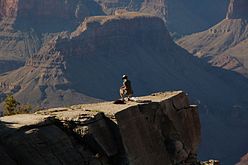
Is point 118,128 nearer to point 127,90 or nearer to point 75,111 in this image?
point 75,111

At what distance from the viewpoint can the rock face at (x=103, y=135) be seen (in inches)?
1026

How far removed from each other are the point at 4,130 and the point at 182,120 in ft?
39.1

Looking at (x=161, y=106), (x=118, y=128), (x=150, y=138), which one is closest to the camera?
(x=118, y=128)

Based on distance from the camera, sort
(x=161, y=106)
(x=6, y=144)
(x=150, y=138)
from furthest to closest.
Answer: (x=161, y=106) → (x=150, y=138) → (x=6, y=144)

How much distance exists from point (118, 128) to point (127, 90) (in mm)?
5890

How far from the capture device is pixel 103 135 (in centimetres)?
2902

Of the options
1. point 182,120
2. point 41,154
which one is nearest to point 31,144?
point 41,154

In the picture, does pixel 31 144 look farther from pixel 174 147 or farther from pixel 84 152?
pixel 174 147

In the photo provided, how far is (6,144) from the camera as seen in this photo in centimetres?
2555

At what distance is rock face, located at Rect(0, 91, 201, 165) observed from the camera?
85.5 feet

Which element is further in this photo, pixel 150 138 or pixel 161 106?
pixel 161 106

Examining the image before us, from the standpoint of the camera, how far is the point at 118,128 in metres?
29.4

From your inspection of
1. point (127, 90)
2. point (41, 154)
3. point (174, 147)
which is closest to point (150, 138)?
point (174, 147)

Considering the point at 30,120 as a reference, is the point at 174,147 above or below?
below
